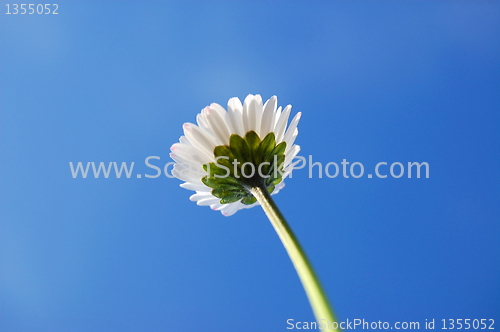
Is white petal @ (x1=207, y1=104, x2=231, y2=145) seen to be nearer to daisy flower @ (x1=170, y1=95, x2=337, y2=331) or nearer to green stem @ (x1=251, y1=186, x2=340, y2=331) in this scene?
daisy flower @ (x1=170, y1=95, x2=337, y2=331)

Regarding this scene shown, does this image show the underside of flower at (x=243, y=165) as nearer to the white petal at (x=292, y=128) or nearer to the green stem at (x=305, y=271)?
the white petal at (x=292, y=128)

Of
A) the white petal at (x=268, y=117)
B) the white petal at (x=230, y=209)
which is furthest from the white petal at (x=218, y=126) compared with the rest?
the white petal at (x=230, y=209)

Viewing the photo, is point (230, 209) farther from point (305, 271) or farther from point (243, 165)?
point (305, 271)

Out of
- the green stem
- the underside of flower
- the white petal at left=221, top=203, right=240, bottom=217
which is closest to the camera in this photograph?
the green stem

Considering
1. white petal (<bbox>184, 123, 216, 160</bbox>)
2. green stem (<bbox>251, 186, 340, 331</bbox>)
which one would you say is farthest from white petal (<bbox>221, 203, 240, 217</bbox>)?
green stem (<bbox>251, 186, 340, 331</bbox>)

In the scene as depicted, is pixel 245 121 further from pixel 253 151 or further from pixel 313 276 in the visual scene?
pixel 313 276

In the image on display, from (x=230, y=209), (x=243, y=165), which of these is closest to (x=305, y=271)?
(x=243, y=165)
